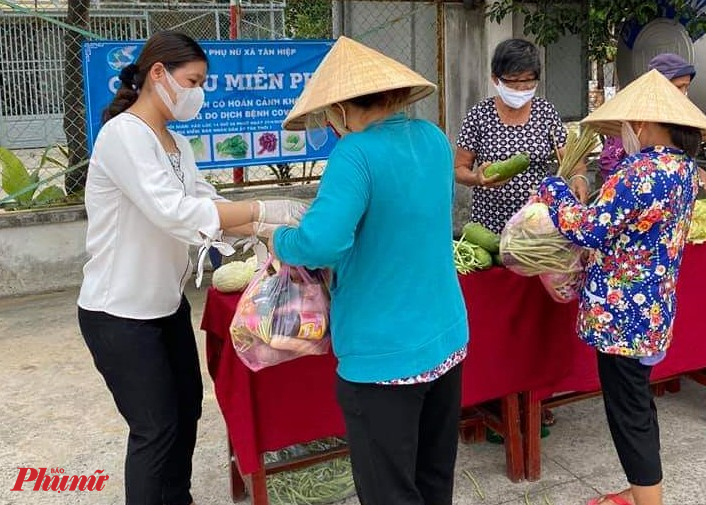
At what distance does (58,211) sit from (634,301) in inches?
173

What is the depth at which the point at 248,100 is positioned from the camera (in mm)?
5711

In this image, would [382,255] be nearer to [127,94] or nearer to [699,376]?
[127,94]

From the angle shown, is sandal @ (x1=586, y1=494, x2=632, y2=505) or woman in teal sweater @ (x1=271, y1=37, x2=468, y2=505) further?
sandal @ (x1=586, y1=494, x2=632, y2=505)

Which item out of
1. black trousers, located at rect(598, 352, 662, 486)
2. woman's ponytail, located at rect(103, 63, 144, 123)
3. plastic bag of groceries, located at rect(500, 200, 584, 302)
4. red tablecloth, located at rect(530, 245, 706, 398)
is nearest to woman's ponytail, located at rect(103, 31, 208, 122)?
woman's ponytail, located at rect(103, 63, 144, 123)

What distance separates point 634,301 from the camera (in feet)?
7.82

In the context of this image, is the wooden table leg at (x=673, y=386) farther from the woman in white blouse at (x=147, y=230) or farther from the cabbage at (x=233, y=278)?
the woman in white blouse at (x=147, y=230)

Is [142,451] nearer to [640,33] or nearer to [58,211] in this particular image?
[58,211]

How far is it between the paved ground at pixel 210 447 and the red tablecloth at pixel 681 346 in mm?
344

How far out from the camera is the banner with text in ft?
18.1

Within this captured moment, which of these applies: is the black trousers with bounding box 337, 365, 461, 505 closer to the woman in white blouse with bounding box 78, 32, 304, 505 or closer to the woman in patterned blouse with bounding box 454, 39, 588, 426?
the woman in white blouse with bounding box 78, 32, 304, 505

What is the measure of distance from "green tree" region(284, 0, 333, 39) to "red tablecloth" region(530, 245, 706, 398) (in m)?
6.02

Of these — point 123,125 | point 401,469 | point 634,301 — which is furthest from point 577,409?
point 123,125

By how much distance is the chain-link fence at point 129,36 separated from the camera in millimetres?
5969

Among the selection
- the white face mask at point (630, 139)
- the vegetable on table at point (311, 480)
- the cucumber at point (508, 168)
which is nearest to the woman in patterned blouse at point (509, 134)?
the cucumber at point (508, 168)
